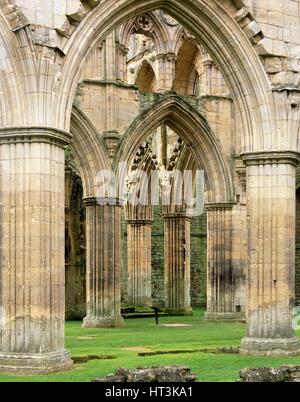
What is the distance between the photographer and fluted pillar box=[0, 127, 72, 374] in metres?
11.0

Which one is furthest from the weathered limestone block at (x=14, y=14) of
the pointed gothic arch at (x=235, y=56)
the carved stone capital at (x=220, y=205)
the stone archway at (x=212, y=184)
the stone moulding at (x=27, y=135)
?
the carved stone capital at (x=220, y=205)

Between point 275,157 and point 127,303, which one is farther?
point 127,303

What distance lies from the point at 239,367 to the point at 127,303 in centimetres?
1462

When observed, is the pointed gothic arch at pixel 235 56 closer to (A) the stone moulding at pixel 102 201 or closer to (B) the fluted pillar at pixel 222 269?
(A) the stone moulding at pixel 102 201

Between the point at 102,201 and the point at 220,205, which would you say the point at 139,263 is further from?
the point at 102,201

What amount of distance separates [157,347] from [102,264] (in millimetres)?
5634

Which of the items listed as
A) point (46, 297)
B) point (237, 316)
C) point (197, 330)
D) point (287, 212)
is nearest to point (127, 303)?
point (237, 316)

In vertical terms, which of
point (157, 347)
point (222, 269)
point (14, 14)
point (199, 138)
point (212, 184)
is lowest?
point (157, 347)

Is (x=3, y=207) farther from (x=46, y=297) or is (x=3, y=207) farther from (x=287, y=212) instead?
(x=287, y=212)

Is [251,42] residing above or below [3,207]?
above

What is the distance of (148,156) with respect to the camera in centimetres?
2519

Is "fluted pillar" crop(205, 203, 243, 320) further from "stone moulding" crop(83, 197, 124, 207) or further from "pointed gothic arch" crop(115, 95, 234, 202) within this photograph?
"stone moulding" crop(83, 197, 124, 207)

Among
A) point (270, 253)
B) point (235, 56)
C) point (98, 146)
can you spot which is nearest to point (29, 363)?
point (270, 253)

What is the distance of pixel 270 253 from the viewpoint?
43.5 feet
